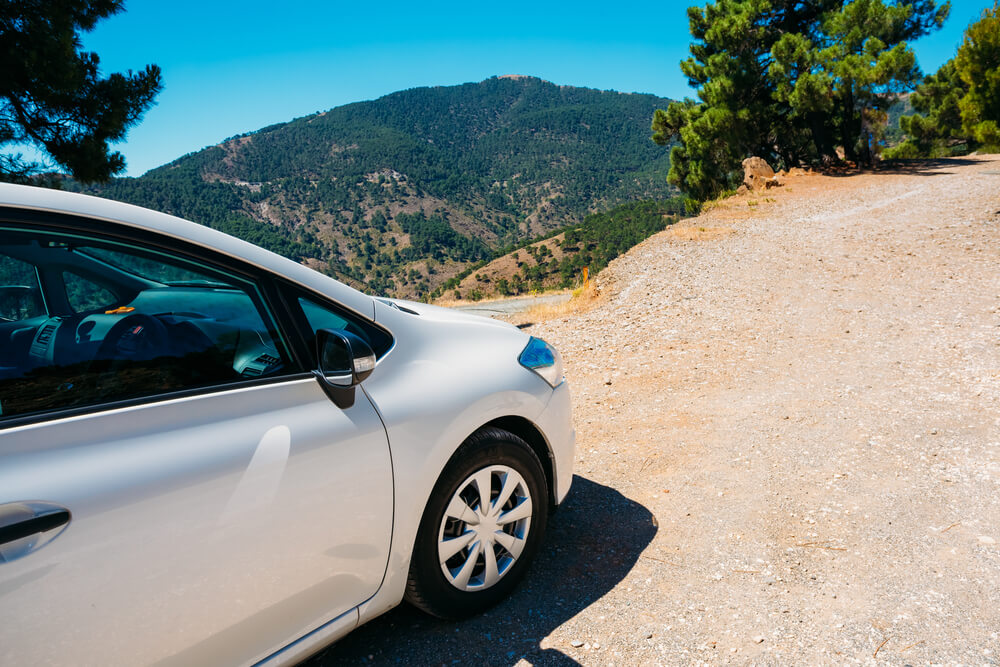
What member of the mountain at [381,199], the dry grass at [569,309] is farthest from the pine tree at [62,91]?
the mountain at [381,199]

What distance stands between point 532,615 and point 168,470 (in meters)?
1.65

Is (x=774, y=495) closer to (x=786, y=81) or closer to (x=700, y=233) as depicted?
(x=700, y=233)

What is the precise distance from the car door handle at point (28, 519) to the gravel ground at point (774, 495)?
1313 millimetres

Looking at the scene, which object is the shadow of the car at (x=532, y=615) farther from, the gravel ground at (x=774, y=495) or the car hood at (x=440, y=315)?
the car hood at (x=440, y=315)

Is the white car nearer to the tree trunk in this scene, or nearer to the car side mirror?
the car side mirror

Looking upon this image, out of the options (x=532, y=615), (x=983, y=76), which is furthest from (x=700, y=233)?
(x=983, y=76)

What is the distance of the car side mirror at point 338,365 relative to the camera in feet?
6.38

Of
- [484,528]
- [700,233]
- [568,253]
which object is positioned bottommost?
[568,253]

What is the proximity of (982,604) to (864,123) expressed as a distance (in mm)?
25198

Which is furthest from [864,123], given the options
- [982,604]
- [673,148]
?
[982,604]

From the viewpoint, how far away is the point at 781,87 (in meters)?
22.9

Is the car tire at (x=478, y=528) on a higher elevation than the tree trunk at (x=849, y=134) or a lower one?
lower

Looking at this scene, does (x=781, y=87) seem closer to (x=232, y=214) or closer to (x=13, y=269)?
(x=13, y=269)

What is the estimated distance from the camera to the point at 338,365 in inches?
77.4
